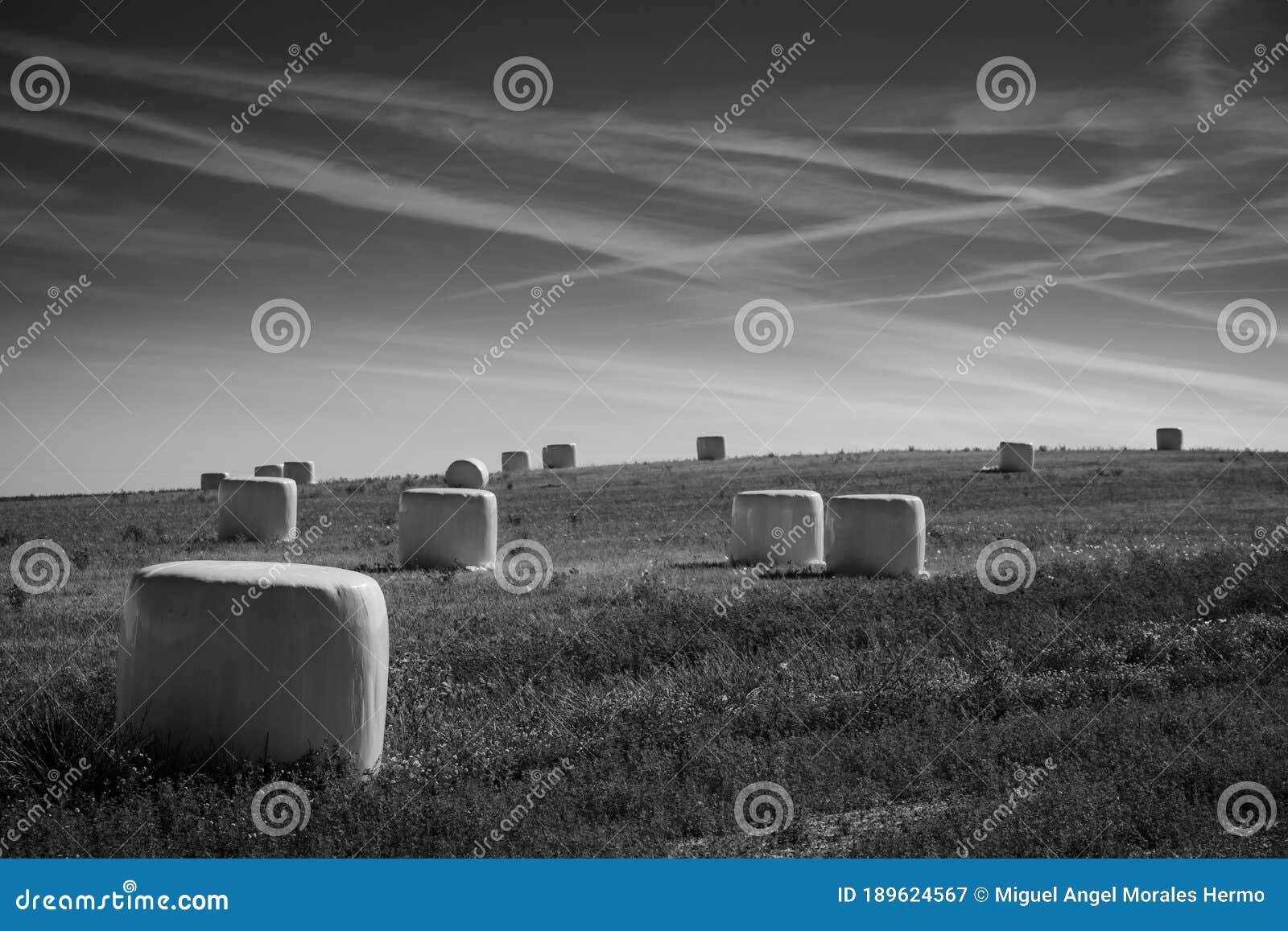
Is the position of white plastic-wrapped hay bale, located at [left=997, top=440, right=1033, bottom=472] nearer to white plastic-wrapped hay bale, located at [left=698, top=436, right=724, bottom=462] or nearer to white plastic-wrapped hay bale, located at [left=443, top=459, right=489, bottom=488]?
Result: white plastic-wrapped hay bale, located at [left=698, top=436, right=724, bottom=462]

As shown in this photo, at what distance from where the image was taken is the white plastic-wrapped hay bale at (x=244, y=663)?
693 centimetres

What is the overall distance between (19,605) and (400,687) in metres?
6.84

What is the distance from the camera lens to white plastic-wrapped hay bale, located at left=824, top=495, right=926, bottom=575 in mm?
16656

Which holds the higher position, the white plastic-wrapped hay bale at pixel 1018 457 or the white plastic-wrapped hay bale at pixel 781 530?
the white plastic-wrapped hay bale at pixel 1018 457

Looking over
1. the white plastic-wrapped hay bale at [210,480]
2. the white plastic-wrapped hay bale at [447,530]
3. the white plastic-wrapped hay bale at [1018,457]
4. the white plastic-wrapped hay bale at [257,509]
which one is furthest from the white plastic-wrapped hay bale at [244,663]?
the white plastic-wrapped hay bale at [210,480]

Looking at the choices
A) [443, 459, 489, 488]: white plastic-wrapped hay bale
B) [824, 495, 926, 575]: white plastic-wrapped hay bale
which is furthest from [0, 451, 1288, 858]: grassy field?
[443, 459, 489, 488]: white plastic-wrapped hay bale

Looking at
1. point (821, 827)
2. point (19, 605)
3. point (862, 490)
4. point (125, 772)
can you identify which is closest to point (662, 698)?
point (821, 827)

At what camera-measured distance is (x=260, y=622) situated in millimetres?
6930

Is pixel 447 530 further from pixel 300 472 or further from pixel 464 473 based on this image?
pixel 300 472

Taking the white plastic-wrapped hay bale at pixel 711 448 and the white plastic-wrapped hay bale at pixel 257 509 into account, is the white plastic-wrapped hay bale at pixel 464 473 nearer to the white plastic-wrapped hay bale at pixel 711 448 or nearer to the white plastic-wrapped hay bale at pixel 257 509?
the white plastic-wrapped hay bale at pixel 257 509

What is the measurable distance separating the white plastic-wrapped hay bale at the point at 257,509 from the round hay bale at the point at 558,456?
23.2 metres

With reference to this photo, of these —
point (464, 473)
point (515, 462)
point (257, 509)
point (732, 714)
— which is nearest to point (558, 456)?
point (515, 462)

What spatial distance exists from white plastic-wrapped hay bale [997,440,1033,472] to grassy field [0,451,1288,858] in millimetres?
16754

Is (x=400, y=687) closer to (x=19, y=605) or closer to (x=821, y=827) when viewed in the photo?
(x=821, y=827)
